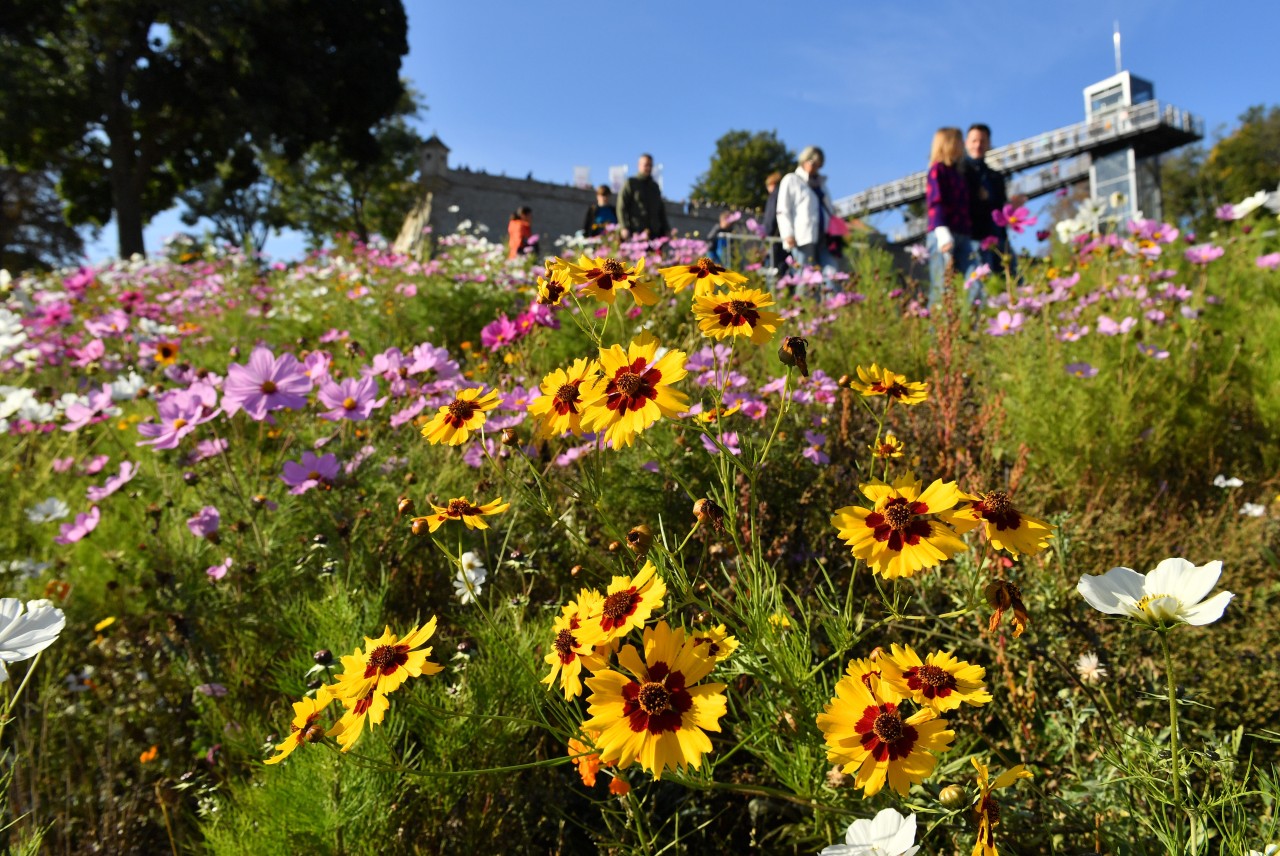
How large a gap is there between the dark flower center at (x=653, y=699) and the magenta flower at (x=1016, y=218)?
3.67 meters

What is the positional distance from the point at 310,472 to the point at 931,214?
4310 millimetres

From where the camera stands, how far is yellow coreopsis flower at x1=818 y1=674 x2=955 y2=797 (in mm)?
715

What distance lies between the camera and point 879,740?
737 mm

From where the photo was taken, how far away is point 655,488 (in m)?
1.79

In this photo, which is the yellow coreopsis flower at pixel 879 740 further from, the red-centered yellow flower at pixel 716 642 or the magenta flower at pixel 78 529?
the magenta flower at pixel 78 529

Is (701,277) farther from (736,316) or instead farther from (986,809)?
(986,809)

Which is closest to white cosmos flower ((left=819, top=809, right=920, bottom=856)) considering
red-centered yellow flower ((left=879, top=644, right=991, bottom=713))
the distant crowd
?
red-centered yellow flower ((left=879, top=644, right=991, bottom=713))

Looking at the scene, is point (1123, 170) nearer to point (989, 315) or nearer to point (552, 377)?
point (989, 315)

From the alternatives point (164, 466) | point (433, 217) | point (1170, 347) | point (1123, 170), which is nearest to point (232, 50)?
point (433, 217)

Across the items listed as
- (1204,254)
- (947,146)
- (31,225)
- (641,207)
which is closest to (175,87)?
(31,225)

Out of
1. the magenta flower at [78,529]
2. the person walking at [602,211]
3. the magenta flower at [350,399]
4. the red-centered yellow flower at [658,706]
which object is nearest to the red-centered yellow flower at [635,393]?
the red-centered yellow flower at [658,706]

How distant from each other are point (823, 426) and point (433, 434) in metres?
1.39

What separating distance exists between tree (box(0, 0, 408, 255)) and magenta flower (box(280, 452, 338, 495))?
18.3 m

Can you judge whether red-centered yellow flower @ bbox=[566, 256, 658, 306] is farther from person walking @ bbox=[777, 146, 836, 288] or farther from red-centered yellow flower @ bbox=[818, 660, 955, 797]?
person walking @ bbox=[777, 146, 836, 288]
